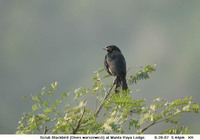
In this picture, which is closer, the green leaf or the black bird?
the green leaf

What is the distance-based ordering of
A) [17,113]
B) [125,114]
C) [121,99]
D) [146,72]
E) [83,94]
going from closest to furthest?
1. [125,114]
2. [121,99]
3. [83,94]
4. [146,72]
5. [17,113]

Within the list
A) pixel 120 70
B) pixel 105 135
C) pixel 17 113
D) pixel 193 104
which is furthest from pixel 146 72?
pixel 17 113

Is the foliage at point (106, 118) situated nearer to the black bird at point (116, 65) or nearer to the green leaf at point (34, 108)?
the green leaf at point (34, 108)

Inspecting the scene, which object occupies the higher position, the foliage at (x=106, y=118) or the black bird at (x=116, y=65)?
the black bird at (x=116, y=65)

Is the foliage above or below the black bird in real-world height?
below

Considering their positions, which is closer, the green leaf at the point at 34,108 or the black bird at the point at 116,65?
the green leaf at the point at 34,108

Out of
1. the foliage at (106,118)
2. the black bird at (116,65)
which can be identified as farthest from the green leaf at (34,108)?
the black bird at (116,65)

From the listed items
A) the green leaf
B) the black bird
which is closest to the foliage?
the green leaf

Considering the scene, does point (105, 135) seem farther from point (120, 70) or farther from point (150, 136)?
point (120, 70)

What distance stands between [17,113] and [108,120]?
20551 cm

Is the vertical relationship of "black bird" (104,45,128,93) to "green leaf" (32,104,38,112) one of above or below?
above

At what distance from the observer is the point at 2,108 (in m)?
200

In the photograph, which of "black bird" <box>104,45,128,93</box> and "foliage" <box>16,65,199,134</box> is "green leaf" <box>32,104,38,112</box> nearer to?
"foliage" <box>16,65,199,134</box>

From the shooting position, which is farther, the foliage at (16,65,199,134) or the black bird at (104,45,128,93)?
the black bird at (104,45,128,93)
